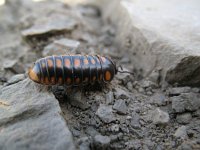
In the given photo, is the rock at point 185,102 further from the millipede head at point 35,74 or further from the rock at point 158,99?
the millipede head at point 35,74

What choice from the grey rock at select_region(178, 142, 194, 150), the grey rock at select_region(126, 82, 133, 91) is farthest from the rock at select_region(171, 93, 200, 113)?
the grey rock at select_region(126, 82, 133, 91)

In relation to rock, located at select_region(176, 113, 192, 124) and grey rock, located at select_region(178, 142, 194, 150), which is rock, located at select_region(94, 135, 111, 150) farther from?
rock, located at select_region(176, 113, 192, 124)

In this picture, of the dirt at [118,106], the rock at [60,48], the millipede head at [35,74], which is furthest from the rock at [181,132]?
the rock at [60,48]

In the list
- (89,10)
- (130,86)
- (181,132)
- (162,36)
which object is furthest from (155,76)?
(89,10)

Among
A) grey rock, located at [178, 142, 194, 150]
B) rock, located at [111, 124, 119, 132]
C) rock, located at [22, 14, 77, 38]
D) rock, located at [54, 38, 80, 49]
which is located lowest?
grey rock, located at [178, 142, 194, 150]

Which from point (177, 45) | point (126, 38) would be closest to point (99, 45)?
point (126, 38)

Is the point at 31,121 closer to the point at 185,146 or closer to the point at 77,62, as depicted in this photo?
the point at 77,62
